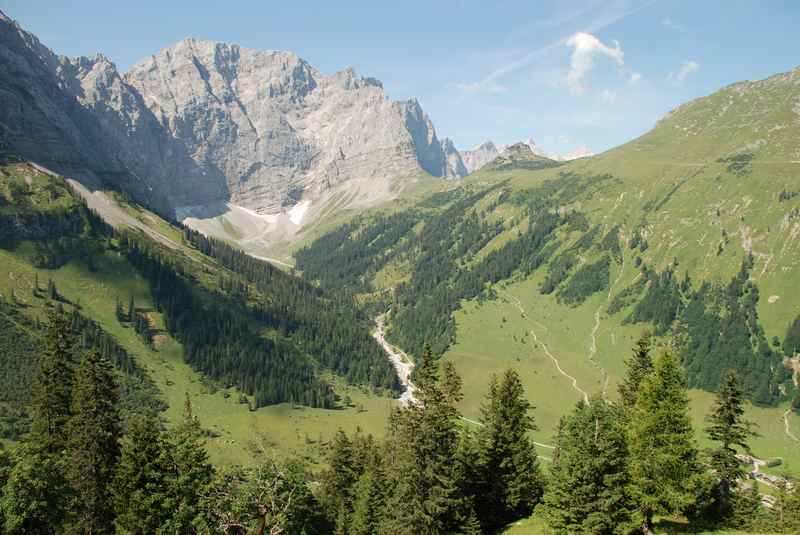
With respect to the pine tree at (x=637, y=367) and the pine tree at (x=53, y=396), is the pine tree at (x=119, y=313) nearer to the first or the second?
the pine tree at (x=53, y=396)

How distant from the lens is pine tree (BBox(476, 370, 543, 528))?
5747 centimetres

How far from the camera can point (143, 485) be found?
4269 cm

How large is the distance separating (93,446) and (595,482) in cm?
4264

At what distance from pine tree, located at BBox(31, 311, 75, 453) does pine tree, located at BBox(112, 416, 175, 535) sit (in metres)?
12.6

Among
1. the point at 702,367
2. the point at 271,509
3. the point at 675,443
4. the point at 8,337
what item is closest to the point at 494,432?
the point at 675,443

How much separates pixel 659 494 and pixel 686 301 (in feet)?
602

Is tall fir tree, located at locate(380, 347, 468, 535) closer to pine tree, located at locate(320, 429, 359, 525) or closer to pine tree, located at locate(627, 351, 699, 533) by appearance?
pine tree, located at locate(627, 351, 699, 533)

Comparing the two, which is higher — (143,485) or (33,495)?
(143,485)

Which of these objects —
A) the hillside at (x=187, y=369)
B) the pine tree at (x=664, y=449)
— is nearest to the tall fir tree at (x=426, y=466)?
the pine tree at (x=664, y=449)

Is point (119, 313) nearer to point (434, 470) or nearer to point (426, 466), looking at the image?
point (426, 466)

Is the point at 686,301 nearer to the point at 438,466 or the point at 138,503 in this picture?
the point at 438,466

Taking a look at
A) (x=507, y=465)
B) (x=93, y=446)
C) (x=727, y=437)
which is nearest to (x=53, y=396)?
(x=93, y=446)

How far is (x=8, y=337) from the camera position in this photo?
147 metres

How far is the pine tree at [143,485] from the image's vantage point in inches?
1624
